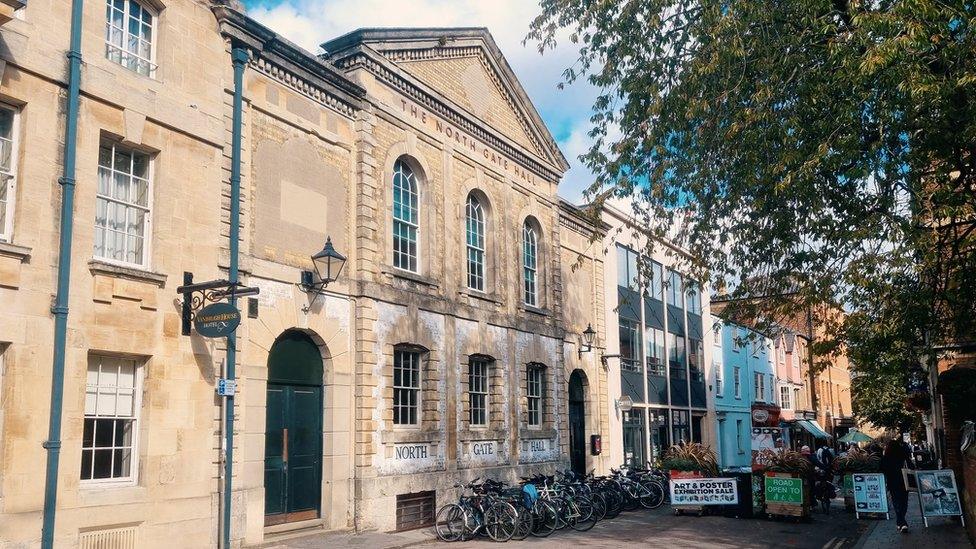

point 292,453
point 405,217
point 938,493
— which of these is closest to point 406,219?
point 405,217

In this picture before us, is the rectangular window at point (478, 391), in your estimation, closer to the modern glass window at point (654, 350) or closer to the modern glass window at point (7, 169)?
the modern glass window at point (7, 169)

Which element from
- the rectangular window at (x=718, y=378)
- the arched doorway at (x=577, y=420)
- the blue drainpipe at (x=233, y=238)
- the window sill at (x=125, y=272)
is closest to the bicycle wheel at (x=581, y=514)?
the blue drainpipe at (x=233, y=238)

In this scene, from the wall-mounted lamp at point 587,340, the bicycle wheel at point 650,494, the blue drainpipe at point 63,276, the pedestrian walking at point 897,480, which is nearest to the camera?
the blue drainpipe at point 63,276

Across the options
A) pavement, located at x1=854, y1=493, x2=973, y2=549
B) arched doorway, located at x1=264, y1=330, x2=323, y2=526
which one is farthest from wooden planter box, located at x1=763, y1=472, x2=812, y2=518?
arched doorway, located at x1=264, y1=330, x2=323, y2=526

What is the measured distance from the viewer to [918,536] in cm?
1554

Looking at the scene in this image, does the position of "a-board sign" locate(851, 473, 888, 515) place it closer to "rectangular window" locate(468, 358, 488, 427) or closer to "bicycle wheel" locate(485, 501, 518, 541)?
"bicycle wheel" locate(485, 501, 518, 541)

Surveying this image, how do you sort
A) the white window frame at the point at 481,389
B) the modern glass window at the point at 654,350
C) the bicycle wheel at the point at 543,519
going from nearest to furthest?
the bicycle wheel at the point at 543,519, the white window frame at the point at 481,389, the modern glass window at the point at 654,350

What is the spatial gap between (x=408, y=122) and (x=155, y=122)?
6.83 metres

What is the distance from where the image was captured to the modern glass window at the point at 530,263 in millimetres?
22750

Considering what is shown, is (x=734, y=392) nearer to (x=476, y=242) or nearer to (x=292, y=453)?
(x=476, y=242)

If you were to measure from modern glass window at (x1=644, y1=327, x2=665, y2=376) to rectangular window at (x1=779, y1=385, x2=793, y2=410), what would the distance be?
20590mm

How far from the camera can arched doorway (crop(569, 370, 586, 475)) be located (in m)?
24.9

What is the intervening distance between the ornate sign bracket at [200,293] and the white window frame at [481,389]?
8096mm

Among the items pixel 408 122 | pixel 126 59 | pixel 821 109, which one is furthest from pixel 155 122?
pixel 821 109
